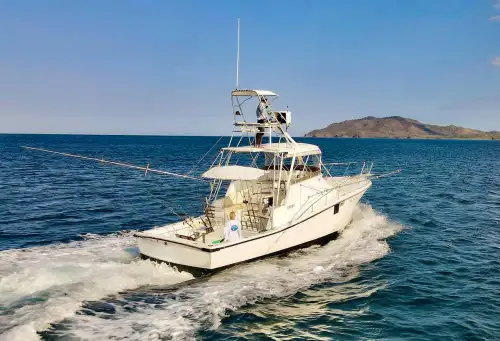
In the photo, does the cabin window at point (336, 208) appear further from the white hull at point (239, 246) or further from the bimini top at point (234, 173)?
the bimini top at point (234, 173)

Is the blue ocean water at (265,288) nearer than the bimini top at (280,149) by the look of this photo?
Yes

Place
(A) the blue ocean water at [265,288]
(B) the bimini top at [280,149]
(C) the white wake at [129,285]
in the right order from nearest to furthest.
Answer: (C) the white wake at [129,285] → (A) the blue ocean water at [265,288] → (B) the bimini top at [280,149]

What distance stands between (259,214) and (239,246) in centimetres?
271

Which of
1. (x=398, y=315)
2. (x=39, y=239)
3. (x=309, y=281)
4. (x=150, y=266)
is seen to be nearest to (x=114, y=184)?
(x=39, y=239)

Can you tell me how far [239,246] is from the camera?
12477 millimetres

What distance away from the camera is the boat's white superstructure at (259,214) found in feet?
40.0

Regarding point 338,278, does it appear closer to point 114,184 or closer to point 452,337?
point 452,337

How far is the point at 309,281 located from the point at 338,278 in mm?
1029

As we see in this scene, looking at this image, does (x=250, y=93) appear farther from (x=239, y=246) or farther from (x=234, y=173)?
(x=239, y=246)

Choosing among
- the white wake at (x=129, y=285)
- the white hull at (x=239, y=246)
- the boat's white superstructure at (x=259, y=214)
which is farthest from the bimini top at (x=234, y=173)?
the white wake at (x=129, y=285)

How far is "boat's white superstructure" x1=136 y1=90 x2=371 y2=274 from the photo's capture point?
12.2 meters

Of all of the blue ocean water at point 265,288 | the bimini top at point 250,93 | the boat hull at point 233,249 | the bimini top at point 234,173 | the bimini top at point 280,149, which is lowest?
the blue ocean water at point 265,288

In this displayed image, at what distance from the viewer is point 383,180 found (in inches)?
1494

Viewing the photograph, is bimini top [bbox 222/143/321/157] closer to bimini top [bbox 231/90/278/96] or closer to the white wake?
bimini top [bbox 231/90/278/96]
